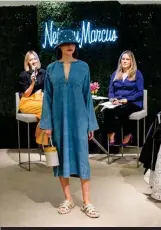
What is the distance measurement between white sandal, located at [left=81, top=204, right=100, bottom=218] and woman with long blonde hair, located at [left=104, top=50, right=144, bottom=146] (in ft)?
6.35

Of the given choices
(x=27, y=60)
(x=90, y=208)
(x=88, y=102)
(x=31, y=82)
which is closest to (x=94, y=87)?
(x=31, y=82)

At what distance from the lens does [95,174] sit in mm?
5516

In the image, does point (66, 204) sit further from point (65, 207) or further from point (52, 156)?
point (52, 156)

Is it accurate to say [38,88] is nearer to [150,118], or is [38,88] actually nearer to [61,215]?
[150,118]

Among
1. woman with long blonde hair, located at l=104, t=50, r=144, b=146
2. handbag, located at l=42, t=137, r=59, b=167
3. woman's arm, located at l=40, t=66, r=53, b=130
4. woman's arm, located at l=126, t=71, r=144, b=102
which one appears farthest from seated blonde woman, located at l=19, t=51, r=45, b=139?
handbag, located at l=42, t=137, r=59, b=167

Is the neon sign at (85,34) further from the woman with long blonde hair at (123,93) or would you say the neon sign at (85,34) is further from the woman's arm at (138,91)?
the woman's arm at (138,91)

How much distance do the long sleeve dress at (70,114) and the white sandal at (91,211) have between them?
0.88 feet

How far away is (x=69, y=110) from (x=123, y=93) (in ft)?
6.87

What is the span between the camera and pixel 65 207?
4.24 metres

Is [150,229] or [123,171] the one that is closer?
[150,229]

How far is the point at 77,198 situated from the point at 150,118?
2.67m

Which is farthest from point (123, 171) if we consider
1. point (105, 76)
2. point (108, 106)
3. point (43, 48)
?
point (43, 48)

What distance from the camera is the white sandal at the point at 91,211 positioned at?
4109 millimetres

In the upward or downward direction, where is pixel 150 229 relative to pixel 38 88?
downward
